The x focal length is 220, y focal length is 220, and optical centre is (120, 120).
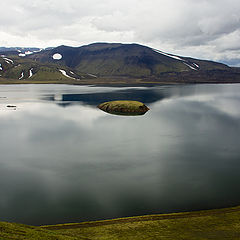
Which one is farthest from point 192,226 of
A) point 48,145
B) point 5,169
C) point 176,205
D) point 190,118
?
point 190,118

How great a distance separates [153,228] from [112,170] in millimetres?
15200

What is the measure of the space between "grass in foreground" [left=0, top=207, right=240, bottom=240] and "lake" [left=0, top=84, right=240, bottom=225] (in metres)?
1.65

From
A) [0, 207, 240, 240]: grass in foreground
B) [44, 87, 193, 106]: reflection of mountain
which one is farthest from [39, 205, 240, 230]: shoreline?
[44, 87, 193, 106]: reflection of mountain

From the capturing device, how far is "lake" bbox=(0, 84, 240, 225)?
2382 centimetres

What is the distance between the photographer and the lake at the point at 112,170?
Answer: 23.8m

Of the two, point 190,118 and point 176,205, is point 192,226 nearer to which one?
point 176,205

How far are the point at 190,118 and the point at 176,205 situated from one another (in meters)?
56.5

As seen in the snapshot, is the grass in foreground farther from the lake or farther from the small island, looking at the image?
the small island

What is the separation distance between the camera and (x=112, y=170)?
111ft

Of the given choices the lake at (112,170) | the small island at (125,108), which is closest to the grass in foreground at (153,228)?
the lake at (112,170)

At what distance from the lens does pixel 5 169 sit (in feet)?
112

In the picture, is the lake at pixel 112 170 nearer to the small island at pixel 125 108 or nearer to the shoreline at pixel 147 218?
the shoreline at pixel 147 218

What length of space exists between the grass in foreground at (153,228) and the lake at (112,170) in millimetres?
1653

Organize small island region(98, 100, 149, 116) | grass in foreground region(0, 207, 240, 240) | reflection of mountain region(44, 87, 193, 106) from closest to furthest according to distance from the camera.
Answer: grass in foreground region(0, 207, 240, 240) → small island region(98, 100, 149, 116) → reflection of mountain region(44, 87, 193, 106)
